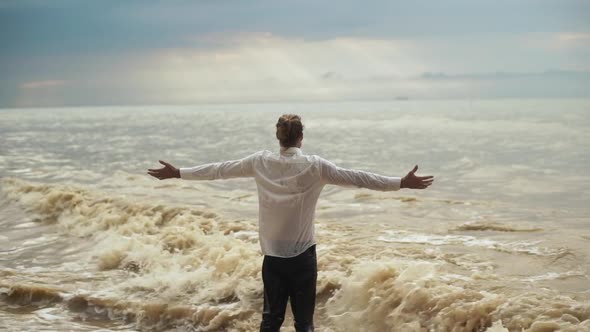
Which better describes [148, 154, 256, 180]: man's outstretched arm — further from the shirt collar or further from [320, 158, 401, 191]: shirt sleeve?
[320, 158, 401, 191]: shirt sleeve

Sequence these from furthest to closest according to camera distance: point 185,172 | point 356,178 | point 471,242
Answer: point 471,242 < point 185,172 < point 356,178

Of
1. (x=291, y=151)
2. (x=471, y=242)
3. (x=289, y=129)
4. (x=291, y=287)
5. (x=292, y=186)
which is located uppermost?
(x=289, y=129)

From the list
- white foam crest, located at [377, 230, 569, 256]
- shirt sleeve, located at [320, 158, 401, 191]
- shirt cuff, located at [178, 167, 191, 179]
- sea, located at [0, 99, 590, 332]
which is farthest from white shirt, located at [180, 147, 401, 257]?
white foam crest, located at [377, 230, 569, 256]

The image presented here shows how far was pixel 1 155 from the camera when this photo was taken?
113 feet

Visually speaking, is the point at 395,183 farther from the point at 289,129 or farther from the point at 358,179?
the point at 289,129

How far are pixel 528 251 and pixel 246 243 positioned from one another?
13.9 feet

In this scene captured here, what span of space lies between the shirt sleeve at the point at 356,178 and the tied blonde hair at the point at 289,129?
0.85 feet

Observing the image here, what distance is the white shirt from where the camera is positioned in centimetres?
439

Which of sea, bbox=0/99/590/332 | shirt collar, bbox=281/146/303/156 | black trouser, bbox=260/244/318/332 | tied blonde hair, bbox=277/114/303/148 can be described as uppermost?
tied blonde hair, bbox=277/114/303/148

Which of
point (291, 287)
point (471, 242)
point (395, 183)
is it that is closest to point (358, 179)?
point (395, 183)

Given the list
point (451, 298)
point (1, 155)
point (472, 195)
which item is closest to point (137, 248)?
point (451, 298)

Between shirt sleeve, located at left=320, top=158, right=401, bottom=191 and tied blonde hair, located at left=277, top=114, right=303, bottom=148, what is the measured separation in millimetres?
258

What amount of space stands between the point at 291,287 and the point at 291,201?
666 mm

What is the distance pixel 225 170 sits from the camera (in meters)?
4.68
